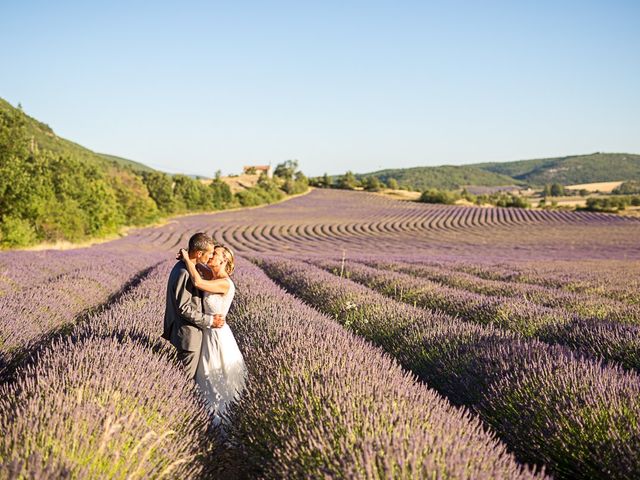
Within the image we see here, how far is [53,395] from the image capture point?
2.01 m

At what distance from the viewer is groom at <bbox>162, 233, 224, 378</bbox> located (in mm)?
3277

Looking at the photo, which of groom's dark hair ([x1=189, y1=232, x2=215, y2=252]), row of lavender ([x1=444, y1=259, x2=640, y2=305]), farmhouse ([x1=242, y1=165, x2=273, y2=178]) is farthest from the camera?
farmhouse ([x1=242, y1=165, x2=273, y2=178])

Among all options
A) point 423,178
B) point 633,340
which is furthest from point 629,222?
point 423,178

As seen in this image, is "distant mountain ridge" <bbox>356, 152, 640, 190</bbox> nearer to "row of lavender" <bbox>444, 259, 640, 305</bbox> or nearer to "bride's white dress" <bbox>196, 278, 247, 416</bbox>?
"row of lavender" <bbox>444, 259, 640, 305</bbox>

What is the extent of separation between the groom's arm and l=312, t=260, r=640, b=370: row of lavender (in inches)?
99.7

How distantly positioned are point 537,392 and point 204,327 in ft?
7.00

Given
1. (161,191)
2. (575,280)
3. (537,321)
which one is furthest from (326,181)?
(537,321)

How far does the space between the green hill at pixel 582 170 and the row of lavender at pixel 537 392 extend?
389 ft

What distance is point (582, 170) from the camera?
117 metres

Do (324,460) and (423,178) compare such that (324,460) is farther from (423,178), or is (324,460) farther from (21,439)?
(423,178)

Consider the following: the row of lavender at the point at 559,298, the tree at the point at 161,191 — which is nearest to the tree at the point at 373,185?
the tree at the point at 161,191

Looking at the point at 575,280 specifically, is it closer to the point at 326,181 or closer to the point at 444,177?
the point at 326,181

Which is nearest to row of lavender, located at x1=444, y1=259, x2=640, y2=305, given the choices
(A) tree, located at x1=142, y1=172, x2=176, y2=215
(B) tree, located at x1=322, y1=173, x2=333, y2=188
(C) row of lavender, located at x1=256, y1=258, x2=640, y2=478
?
(C) row of lavender, located at x1=256, y1=258, x2=640, y2=478

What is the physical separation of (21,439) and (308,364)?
1374 mm
